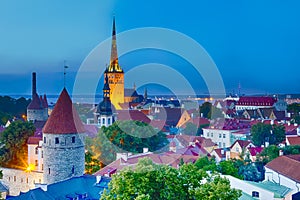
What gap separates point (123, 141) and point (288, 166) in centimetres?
1263

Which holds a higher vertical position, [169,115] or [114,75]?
[114,75]

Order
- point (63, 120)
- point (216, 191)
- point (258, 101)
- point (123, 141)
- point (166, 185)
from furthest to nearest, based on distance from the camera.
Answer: point (258, 101) < point (123, 141) < point (63, 120) < point (166, 185) < point (216, 191)

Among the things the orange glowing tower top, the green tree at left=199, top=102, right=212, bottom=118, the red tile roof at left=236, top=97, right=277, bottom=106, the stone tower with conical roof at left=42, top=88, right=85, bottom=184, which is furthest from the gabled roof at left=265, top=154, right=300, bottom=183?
the red tile roof at left=236, top=97, right=277, bottom=106

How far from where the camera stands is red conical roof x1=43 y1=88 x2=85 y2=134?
80.3 feet

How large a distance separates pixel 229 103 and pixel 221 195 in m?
91.1

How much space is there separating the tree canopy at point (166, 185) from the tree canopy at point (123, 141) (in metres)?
18.0

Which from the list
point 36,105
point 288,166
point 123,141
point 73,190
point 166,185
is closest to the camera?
point 166,185

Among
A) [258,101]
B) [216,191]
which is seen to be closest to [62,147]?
[216,191]

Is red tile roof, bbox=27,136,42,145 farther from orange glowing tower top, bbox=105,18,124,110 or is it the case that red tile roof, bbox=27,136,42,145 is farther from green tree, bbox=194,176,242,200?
orange glowing tower top, bbox=105,18,124,110

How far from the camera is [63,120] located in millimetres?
24562

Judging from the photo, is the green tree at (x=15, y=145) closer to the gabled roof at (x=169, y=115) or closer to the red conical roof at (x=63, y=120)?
the red conical roof at (x=63, y=120)

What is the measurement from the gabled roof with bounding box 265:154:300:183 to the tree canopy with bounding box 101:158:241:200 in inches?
412

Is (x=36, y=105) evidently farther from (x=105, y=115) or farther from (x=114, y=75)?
(x=114, y=75)

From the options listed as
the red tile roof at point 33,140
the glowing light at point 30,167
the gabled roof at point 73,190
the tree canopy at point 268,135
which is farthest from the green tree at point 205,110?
the gabled roof at point 73,190
